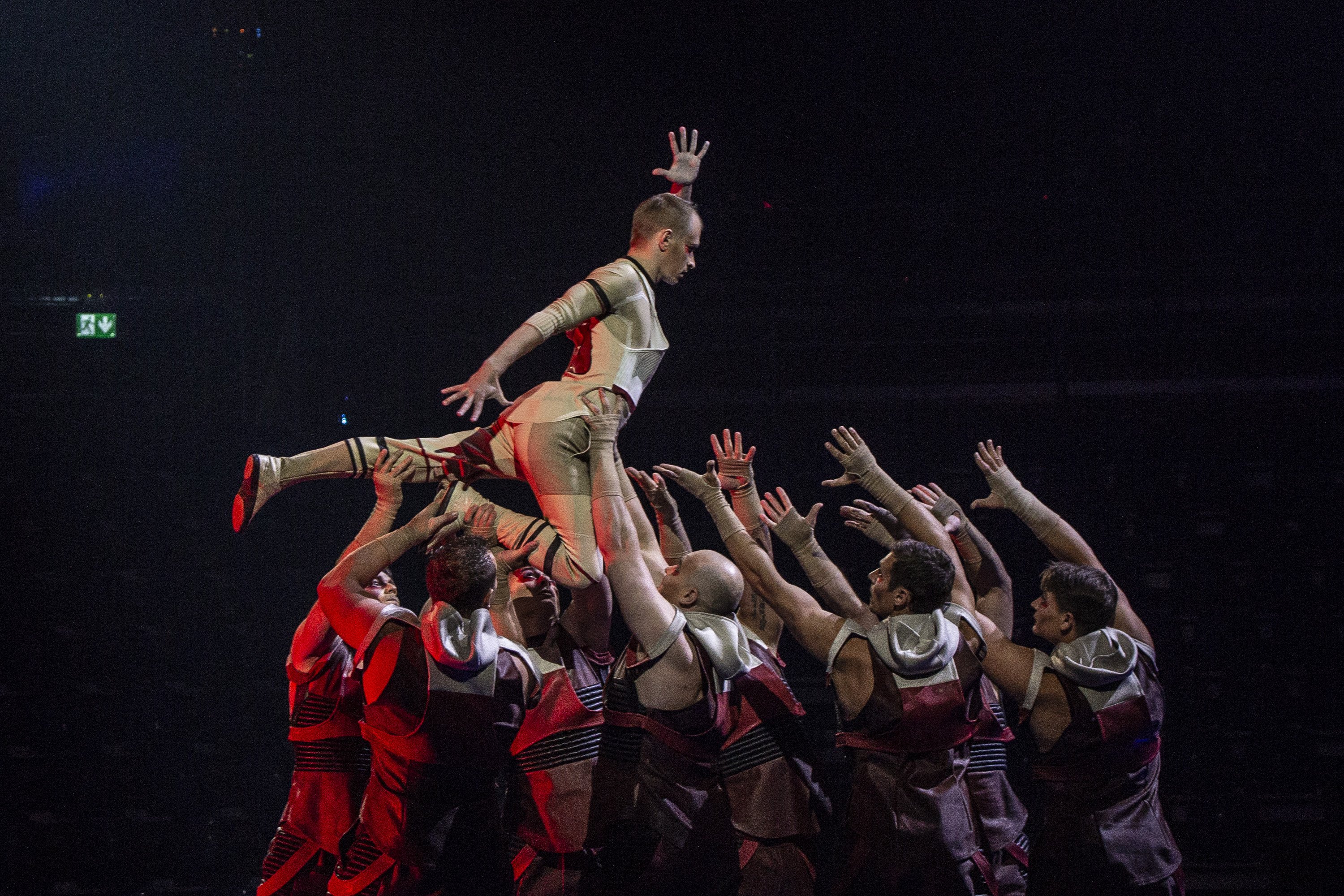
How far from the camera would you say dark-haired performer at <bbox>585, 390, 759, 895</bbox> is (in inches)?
115

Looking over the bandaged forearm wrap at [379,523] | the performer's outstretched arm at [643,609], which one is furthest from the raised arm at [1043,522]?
the bandaged forearm wrap at [379,523]

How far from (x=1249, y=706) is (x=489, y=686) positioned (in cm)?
540

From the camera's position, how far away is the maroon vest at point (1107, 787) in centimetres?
301

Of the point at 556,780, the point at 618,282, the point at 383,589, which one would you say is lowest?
the point at 556,780

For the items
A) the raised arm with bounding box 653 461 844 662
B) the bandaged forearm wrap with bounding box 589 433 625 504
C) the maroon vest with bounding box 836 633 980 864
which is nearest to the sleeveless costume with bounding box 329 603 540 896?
the bandaged forearm wrap with bounding box 589 433 625 504

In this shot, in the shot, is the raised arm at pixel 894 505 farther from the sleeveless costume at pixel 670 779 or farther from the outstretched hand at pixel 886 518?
the sleeveless costume at pixel 670 779

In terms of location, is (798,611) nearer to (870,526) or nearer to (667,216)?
(870,526)

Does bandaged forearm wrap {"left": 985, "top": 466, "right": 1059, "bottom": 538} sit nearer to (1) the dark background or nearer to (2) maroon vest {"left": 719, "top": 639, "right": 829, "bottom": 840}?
(2) maroon vest {"left": 719, "top": 639, "right": 829, "bottom": 840}

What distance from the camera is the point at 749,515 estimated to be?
12.7 feet

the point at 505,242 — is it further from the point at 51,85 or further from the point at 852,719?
the point at 852,719

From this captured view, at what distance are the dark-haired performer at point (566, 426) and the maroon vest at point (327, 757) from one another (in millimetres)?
581

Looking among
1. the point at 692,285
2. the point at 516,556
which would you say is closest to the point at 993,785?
the point at 516,556

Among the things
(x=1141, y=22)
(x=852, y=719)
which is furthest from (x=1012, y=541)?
(x=852, y=719)

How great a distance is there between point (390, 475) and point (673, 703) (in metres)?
1.27
